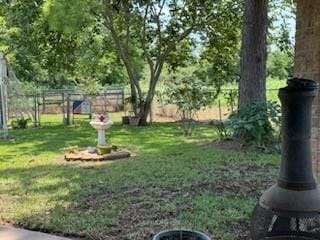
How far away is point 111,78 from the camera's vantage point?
27.1 m

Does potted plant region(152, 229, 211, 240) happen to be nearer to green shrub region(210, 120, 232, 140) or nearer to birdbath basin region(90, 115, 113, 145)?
birdbath basin region(90, 115, 113, 145)

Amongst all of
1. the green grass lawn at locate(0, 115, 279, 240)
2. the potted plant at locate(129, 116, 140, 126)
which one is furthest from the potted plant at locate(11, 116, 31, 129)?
the green grass lawn at locate(0, 115, 279, 240)

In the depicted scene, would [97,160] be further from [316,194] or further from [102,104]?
[102,104]

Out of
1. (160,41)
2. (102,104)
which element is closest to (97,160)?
(160,41)

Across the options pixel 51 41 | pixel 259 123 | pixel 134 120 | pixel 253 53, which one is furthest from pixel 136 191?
pixel 51 41

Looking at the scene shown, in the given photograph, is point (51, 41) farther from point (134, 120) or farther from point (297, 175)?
point (297, 175)

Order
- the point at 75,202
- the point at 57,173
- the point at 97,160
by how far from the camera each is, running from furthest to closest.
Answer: the point at 97,160, the point at 57,173, the point at 75,202

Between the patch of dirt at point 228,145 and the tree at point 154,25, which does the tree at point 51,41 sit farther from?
the patch of dirt at point 228,145

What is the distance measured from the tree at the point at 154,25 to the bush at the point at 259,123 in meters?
5.87

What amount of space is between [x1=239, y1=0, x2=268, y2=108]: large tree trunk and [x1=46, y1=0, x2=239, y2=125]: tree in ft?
16.6

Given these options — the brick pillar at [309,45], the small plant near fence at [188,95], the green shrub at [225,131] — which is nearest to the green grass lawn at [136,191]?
the green shrub at [225,131]

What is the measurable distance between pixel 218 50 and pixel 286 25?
6.82ft

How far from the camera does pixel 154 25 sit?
523 inches

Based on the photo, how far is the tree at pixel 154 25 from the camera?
41.8 feet
